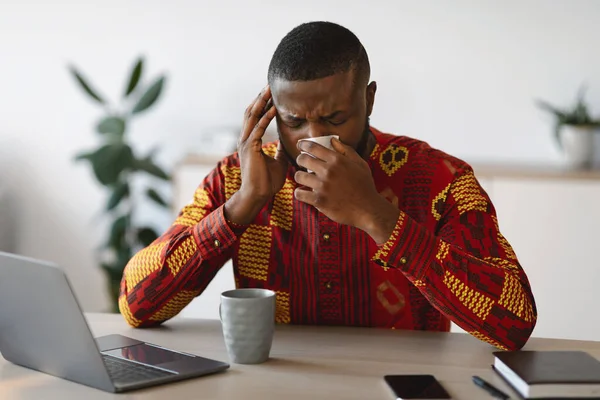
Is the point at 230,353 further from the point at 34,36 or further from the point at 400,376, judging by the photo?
the point at 34,36

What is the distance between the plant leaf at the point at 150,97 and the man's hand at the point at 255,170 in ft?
5.36

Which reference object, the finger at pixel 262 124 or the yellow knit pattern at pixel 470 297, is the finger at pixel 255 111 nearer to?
the finger at pixel 262 124

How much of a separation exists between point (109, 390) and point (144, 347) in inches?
8.8

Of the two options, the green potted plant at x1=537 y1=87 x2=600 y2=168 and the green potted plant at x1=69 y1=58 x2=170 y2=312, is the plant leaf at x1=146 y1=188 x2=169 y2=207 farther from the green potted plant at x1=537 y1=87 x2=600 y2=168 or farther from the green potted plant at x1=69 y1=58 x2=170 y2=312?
the green potted plant at x1=537 y1=87 x2=600 y2=168

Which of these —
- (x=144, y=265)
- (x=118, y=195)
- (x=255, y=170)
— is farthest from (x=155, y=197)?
(x=255, y=170)

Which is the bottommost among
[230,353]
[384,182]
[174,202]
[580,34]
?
[174,202]

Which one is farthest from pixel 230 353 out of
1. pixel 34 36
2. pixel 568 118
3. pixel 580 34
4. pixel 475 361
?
pixel 34 36

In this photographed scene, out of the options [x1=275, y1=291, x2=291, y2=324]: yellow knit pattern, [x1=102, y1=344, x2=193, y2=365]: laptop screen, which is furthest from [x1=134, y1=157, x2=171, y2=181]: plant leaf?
[x1=102, y1=344, x2=193, y2=365]: laptop screen

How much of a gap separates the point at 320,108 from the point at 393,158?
0.97ft

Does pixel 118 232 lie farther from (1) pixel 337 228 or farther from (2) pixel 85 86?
(1) pixel 337 228

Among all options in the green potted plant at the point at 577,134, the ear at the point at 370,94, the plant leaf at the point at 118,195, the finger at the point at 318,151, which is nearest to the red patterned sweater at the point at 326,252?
the ear at the point at 370,94

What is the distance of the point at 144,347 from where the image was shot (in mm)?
1341

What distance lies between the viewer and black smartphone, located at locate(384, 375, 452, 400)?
43.1 inches

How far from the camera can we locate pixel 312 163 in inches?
53.1
